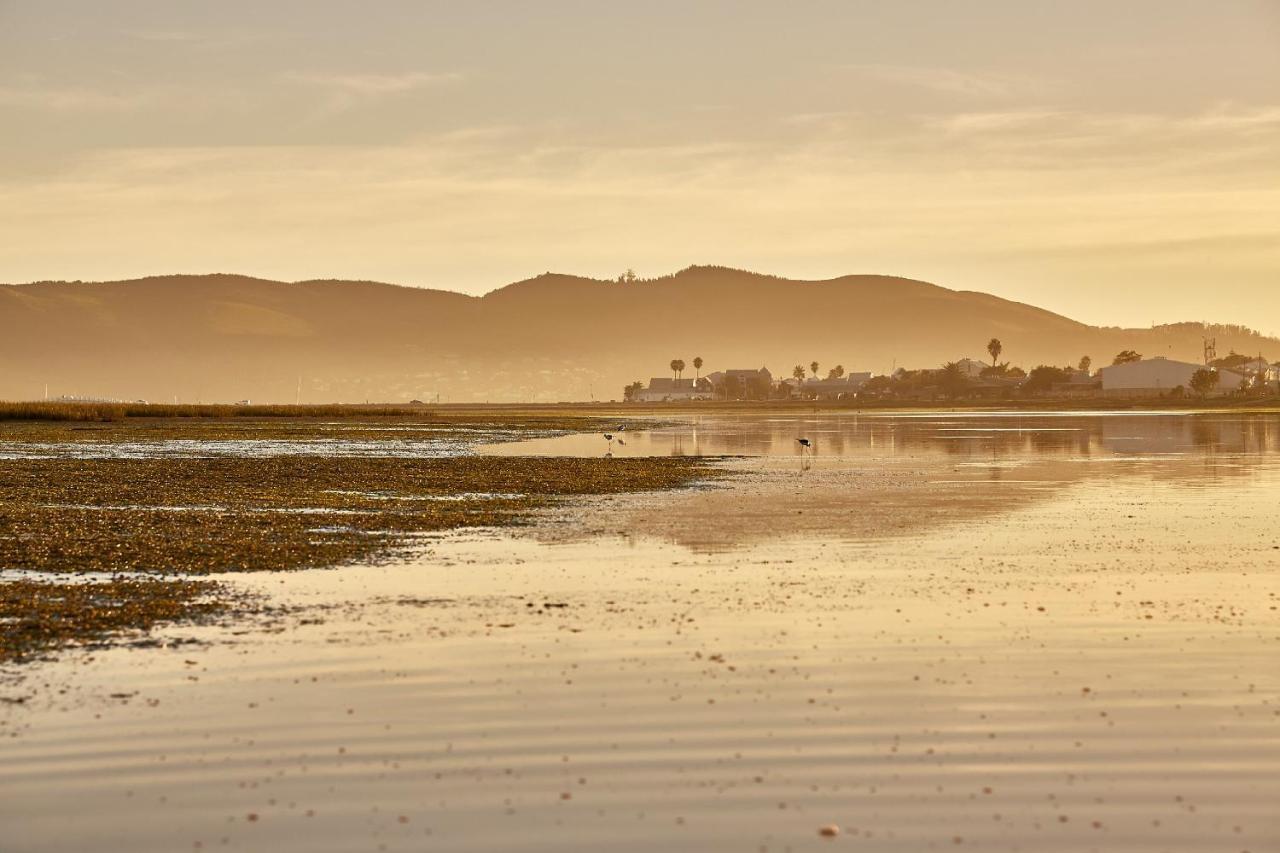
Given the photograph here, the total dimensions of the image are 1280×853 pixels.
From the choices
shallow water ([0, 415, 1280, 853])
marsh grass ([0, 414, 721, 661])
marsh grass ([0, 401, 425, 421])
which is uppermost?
marsh grass ([0, 401, 425, 421])

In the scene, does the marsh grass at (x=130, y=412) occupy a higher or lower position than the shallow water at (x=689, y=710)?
higher

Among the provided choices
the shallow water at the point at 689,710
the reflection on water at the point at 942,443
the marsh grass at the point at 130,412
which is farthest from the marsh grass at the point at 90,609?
the marsh grass at the point at 130,412

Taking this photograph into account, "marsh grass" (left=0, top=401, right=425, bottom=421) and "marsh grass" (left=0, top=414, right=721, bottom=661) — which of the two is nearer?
"marsh grass" (left=0, top=414, right=721, bottom=661)

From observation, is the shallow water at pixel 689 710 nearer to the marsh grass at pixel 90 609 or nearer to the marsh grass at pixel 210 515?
the marsh grass at pixel 90 609

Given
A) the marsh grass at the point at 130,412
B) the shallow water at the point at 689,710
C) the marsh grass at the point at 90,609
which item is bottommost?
the shallow water at the point at 689,710

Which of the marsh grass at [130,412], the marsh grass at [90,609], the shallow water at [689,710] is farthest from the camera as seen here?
the marsh grass at [130,412]

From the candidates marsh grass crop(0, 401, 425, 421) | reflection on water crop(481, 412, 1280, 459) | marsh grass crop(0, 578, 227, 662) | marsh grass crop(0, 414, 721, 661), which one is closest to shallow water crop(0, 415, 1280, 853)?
marsh grass crop(0, 578, 227, 662)

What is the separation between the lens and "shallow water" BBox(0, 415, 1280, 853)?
10.2 m

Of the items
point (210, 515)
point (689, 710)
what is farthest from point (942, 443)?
point (689, 710)

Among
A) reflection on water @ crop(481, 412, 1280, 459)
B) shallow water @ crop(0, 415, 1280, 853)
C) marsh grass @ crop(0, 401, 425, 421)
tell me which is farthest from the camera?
marsh grass @ crop(0, 401, 425, 421)

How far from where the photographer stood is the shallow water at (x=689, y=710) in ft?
33.6

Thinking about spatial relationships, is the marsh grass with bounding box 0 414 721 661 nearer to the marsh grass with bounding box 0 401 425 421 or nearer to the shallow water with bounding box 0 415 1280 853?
the shallow water with bounding box 0 415 1280 853

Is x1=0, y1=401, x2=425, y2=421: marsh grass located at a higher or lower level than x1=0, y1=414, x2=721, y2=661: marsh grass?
higher

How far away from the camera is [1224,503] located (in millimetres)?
36656
